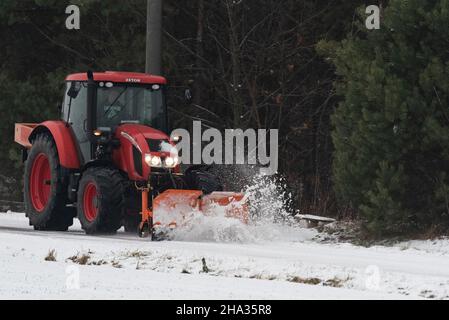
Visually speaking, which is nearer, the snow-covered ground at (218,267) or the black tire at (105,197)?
the snow-covered ground at (218,267)

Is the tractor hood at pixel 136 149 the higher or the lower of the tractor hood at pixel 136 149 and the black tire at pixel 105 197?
the higher

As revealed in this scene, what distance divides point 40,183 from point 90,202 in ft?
7.43

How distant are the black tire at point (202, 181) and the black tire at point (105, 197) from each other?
1.13m

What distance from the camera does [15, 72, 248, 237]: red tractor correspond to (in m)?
16.2

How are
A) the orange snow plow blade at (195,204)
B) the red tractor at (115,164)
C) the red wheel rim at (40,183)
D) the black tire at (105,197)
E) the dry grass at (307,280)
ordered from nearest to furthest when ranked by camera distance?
1. the dry grass at (307,280)
2. the orange snow plow blade at (195,204)
3. the red tractor at (115,164)
4. the black tire at (105,197)
5. the red wheel rim at (40,183)

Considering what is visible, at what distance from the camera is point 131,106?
17828 mm

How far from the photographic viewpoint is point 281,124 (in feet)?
79.6

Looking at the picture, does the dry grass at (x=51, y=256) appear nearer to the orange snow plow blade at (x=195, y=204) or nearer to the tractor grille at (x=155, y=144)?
the orange snow plow blade at (x=195, y=204)

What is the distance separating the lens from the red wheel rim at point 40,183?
18969mm

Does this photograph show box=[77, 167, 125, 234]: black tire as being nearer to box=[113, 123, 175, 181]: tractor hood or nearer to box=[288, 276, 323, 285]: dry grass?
box=[113, 123, 175, 181]: tractor hood

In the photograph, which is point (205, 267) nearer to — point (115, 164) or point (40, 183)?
point (115, 164)

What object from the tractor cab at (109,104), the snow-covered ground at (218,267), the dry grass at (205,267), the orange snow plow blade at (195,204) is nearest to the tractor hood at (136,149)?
the tractor cab at (109,104)

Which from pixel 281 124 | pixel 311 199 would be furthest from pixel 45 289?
pixel 281 124

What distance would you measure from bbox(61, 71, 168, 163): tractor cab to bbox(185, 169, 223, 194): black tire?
4.02 ft
